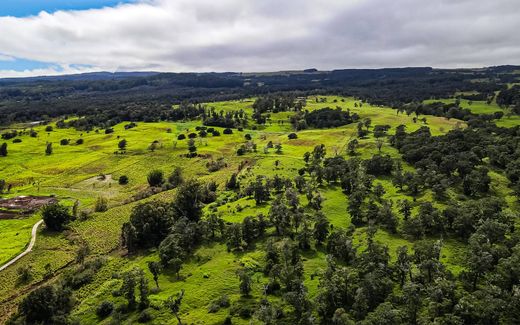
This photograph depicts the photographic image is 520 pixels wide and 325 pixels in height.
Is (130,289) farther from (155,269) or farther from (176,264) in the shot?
(176,264)

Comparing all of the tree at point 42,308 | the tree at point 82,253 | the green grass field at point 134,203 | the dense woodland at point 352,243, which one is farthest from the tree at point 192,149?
the tree at point 42,308

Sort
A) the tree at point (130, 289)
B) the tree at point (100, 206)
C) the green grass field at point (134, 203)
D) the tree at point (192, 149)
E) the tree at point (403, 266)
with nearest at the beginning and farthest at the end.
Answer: the tree at point (403, 266), the tree at point (130, 289), the green grass field at point (134, 203), the tree at point (100, 206), the tree at point (192, 149)

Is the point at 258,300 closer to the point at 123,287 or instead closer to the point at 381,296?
the point at 381,296

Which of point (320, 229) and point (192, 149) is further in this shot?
point (192, 149)

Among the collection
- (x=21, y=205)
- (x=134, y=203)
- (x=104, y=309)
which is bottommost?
(x=104, y=309)

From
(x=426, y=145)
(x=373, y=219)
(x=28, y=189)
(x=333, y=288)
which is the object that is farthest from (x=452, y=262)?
Result: (x=28, y=189)

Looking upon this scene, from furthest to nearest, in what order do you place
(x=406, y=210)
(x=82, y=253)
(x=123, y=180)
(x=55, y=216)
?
1. (x=123, y=180)
2. (x=55, y=216)
3. (x=406, y=210)
4. (x=82, y=253)

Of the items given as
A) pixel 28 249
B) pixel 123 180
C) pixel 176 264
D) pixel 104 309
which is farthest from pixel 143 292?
pixel 123 180

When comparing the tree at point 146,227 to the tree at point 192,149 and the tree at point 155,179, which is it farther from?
the tree at point 192,149
